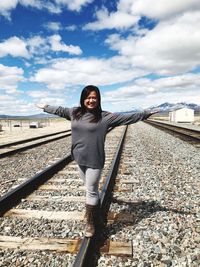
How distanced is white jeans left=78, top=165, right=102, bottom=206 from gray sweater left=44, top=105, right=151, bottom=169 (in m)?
0.09

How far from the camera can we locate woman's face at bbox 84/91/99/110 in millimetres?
3554

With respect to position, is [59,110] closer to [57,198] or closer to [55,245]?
[55,245]

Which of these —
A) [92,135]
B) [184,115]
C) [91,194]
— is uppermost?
[92,135]

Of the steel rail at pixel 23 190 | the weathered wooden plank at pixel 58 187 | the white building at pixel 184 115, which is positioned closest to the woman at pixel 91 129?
the steel rail at pixel 23 190

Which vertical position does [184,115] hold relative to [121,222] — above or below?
above

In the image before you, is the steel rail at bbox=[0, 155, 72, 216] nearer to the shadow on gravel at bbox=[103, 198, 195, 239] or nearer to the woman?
the shadow on gravel at bbox=[103, 198, 195, 239]

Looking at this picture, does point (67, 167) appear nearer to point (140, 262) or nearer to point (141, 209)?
point (141, 209)

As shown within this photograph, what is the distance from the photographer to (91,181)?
3.73 meters

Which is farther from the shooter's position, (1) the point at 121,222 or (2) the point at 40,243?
(1) the point at 121,222

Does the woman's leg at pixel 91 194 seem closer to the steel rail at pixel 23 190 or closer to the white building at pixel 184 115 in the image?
the steel rail at pixel 23 190

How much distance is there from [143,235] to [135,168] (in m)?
4.80

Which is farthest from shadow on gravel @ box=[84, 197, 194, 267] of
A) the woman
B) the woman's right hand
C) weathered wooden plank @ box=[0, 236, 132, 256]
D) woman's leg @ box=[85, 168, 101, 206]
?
the woman's right hand

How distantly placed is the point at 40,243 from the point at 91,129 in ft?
5.28

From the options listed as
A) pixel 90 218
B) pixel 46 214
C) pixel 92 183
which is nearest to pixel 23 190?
pixel 46 214
